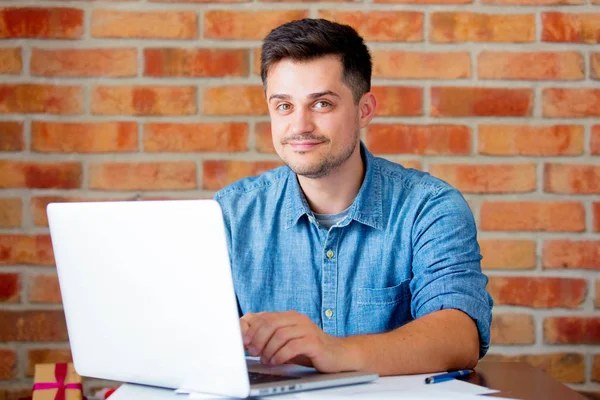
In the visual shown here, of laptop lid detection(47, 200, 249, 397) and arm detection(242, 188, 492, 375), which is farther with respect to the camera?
arm detection(242, 188, 492, 375)

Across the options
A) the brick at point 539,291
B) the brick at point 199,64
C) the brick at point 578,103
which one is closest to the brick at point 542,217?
the brick at point 539,291

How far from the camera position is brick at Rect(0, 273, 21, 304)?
2.00 meters

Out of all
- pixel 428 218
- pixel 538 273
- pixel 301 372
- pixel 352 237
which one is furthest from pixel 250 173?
pixel 301 372

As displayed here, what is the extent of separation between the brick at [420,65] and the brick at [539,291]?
1.85 ft

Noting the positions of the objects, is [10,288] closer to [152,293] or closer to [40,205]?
[40,205]

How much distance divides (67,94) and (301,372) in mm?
1215

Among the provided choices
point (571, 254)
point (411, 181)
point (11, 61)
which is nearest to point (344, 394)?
point (411, 181)

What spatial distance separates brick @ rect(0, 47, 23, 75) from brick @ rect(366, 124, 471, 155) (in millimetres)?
946

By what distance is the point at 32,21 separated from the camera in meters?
2.00

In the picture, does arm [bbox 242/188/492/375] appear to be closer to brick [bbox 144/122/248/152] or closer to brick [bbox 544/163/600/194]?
brick [bbox 544/163/600/194]

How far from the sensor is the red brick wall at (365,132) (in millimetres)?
1998

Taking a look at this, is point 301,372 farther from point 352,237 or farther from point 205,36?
point 205,36

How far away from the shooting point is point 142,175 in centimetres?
201

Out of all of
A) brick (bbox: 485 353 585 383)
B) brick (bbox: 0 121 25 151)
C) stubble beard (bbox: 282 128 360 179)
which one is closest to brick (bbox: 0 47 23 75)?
brick (bbox: 0 121 25 151)
